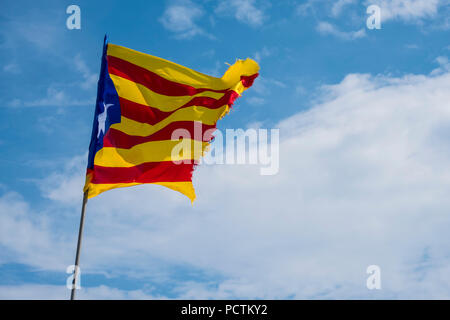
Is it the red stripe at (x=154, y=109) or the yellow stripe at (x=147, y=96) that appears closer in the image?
the red stripe at (x=154, y=109)

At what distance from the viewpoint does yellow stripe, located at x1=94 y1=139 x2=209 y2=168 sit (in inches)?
621

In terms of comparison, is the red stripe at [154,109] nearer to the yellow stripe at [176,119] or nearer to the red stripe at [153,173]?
the yellow stripe at [176,119]

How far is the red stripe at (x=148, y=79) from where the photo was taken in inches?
660

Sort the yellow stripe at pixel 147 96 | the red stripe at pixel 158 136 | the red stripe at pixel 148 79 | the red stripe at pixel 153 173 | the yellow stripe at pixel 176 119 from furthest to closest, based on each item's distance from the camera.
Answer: the red stripe at pixel 148 79
the yellow stripe at pixel 147 96
the yellow stripe at pixel 176 119
the red stripe at pixel 158 136
the red stripe at pixel 153 173

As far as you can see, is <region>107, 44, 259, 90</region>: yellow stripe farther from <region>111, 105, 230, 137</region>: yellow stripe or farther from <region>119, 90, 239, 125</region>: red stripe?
<region>111, 105, 230, 137</region>: yellow stripe

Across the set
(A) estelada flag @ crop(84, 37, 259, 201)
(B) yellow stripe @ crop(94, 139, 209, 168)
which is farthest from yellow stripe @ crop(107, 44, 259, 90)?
(B) yellow stripe @ crop(94, 139, 209, 168)

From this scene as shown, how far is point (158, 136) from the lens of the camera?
54.4ft

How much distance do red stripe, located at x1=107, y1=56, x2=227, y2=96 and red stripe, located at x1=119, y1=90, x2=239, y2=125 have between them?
0.97 feet

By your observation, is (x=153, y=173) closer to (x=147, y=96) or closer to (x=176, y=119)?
(x=176, y=119)

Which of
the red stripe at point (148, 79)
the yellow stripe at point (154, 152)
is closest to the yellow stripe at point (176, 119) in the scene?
the yellow stripe at point (154, 152)

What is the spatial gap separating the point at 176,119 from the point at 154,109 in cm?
73

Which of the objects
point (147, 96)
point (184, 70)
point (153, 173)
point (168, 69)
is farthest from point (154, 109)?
point (153, 173)
